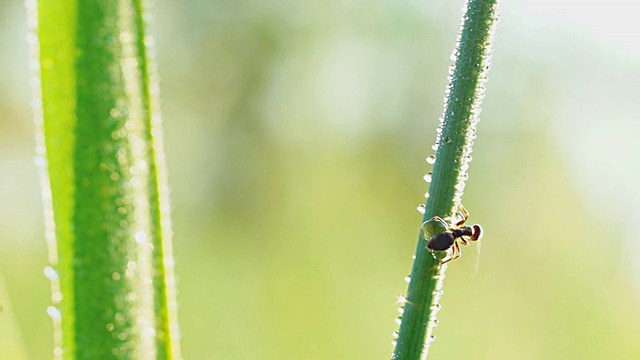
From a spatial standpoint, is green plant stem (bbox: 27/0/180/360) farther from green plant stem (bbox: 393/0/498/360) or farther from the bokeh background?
the bokeh background

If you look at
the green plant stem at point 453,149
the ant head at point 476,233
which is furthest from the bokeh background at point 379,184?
the green plant stem at point 453,149

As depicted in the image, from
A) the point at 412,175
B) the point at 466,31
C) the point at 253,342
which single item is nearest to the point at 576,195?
the point at 412,175

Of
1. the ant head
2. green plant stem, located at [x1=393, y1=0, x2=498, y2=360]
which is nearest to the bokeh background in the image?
the ant head

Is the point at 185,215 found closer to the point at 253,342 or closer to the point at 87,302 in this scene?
the point at 253,342

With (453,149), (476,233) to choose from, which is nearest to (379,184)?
(476,233)

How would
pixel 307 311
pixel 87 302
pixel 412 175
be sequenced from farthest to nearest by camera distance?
pixel 412 175 < pixel 307 311 < pixel 87 302

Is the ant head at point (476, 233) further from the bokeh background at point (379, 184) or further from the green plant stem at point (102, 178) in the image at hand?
the bokeh background at point (379, 184)
